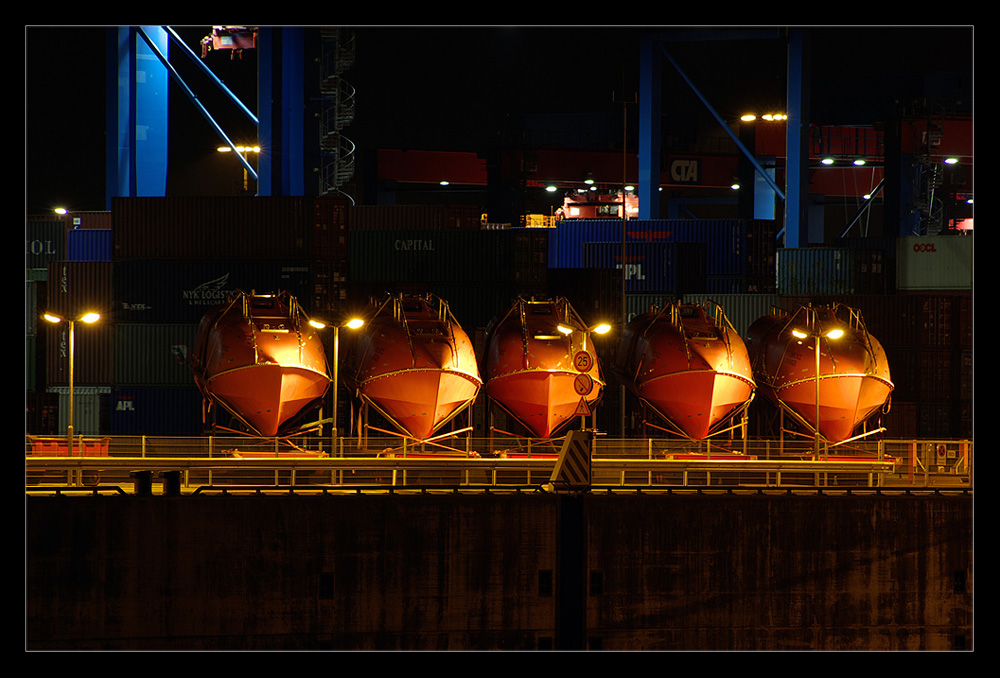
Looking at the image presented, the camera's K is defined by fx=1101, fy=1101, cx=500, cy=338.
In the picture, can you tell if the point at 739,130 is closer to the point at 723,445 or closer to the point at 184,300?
the point at 723,445

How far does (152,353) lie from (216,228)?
13.4ft

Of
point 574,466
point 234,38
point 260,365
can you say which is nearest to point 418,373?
point 260,365

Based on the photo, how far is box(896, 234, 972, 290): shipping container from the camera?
3641 cm

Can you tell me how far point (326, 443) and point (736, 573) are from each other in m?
11.5

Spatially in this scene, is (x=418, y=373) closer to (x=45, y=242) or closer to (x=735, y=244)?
(x=735, y=244)

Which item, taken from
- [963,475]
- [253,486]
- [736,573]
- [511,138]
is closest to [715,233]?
[963,475]

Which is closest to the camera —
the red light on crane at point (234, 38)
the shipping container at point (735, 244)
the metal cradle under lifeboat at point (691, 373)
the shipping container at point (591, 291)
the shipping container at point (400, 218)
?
the metal cradle under lifeboat at point (691, 373)

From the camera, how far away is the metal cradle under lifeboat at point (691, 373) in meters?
29.4

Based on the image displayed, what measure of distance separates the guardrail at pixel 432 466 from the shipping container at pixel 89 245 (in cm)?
1265

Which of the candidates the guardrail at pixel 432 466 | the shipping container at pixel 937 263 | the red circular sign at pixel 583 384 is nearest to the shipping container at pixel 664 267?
the shipping container at pixel 937 263

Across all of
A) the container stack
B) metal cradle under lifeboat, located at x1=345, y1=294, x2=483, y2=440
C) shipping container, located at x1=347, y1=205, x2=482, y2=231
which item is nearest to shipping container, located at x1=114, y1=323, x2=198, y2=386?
metal cradle under lifeboat, located at x1=345, y1=294, x2=483, y2=440

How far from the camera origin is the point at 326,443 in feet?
98.7

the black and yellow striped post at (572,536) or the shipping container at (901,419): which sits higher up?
the shipping container at (901,419)

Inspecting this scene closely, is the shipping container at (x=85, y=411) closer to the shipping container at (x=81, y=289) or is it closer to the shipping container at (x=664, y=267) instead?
the shipping container at (x=81, y=289)
